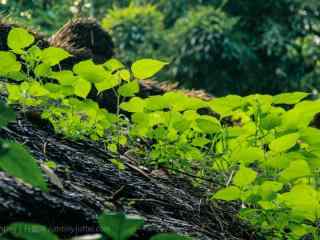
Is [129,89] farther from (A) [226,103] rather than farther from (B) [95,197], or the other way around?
(B) [95,197]

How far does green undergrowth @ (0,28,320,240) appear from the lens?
194 cm

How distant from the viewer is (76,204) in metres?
1.57

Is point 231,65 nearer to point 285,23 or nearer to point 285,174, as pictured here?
point 285,23

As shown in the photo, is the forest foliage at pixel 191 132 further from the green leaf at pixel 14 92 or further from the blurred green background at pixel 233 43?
the blurred green background at pixel 233 43

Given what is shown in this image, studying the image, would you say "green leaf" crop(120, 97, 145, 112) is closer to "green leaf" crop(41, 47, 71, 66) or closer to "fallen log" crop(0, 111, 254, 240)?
"fallen log" crop(0, 111, 254, 240)

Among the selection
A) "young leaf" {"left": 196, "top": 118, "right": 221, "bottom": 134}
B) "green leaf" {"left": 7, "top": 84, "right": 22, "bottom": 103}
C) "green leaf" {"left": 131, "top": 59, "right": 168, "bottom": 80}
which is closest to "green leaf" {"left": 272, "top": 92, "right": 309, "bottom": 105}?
"young leaf" {"left": 196, "top": 118, "right": 221, "bottom": 134}

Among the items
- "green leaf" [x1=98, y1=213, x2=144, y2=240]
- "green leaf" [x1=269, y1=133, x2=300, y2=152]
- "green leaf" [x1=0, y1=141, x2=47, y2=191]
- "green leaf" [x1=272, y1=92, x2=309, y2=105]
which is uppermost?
"green leaf" [x1=0, y1=141, x2=47, y2=191]

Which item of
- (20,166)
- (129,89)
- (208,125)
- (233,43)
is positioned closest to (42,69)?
(129,89)

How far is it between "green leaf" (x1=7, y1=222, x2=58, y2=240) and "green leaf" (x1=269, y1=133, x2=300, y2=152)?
116cm

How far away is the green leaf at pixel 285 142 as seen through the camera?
6.29 feet

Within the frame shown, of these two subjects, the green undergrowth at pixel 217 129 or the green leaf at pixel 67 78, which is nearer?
the green undergrowth at pixel 217 129

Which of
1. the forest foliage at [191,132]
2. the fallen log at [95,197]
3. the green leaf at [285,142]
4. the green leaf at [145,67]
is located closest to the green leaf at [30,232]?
the forest foliage at [191,132]

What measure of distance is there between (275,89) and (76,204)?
22502 mm

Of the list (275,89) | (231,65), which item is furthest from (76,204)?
(275,89)
